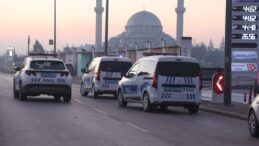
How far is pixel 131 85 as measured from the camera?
24.5 m

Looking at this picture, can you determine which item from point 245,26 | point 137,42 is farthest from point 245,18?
point 137,42

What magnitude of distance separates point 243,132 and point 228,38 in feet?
28.4

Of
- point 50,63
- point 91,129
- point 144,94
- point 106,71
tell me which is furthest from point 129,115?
point 106,71

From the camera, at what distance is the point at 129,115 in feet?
68.5

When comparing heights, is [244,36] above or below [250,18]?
below

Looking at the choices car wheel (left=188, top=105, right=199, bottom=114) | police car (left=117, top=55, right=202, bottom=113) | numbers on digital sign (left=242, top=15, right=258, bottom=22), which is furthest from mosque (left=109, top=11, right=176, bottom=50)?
police car (left=117, top=55, right=202, bottom=113)

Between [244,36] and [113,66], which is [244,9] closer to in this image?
[244,36]

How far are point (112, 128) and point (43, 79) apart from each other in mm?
10486

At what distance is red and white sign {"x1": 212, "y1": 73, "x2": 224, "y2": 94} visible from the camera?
1044 inches

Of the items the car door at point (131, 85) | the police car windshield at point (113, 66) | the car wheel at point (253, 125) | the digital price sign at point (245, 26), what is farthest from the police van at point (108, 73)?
the car wheel at point (253, 125)

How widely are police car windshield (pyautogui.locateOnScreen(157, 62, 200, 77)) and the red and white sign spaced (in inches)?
145

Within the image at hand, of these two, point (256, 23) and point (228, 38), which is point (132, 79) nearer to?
point (228, 38)

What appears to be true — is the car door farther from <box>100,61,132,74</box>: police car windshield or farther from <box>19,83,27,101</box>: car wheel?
<box>100,61,132,74</box>: police car windshield

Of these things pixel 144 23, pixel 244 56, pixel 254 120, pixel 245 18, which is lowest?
pixel 254 120
